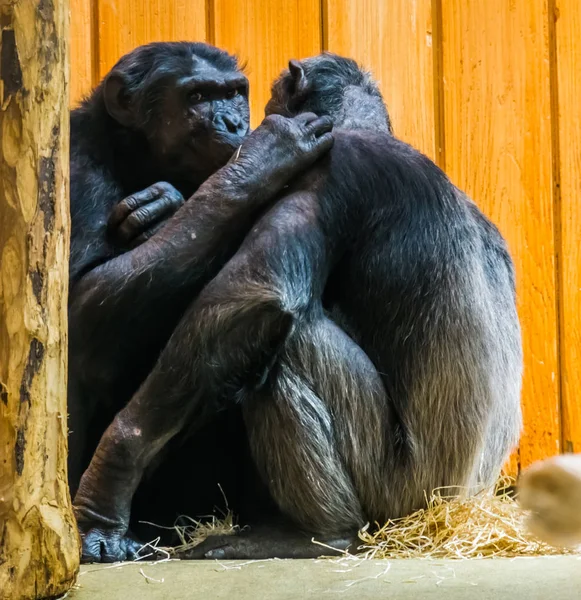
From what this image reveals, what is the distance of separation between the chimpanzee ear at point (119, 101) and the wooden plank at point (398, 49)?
879 mm

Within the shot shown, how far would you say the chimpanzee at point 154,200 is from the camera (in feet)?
7.86

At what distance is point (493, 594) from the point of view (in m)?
1.81

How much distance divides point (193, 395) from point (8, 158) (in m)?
0.72

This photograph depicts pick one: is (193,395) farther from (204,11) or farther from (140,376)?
(204,11)

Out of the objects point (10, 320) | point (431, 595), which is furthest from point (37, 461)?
point (431, 595)

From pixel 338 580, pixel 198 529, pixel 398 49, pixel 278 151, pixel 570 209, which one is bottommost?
pixel 198 529

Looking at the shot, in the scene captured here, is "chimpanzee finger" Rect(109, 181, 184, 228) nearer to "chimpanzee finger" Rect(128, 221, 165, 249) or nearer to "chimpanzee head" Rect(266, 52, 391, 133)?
"chimpanzee finger" Rect(128, 221, 165, 249)

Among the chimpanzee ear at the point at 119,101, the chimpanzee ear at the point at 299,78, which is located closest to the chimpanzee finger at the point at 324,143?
the chimpanzee ear at the point at 299,78

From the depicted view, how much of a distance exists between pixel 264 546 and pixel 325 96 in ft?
4.06

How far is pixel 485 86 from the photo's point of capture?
11.2 feet

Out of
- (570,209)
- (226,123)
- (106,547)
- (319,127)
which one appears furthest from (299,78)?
(106,547)

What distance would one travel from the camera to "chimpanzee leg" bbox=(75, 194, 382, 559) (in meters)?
2.29

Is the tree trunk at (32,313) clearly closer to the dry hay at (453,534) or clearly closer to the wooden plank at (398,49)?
the dry hay at (453,534)

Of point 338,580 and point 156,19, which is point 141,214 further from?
point 156,19
